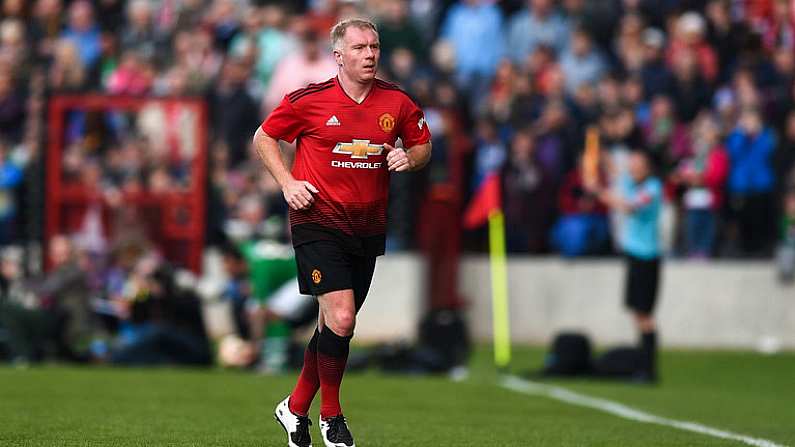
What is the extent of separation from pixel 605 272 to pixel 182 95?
5855 millimetres

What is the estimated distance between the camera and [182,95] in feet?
65.9

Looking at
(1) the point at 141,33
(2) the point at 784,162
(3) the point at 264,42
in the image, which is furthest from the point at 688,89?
(1) the point at 141,33

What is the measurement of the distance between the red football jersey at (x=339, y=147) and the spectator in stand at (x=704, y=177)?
37.7ft

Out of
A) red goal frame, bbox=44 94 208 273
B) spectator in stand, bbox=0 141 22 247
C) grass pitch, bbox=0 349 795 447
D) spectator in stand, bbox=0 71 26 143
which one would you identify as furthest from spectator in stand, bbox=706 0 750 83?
spectator in stand, bbox=0 141 22 247

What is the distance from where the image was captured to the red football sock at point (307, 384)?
8391 millimetres

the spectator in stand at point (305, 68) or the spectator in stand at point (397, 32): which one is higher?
the spectator in stand at point (397, 32)

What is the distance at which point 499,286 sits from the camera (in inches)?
767

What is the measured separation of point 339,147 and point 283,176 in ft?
1.06

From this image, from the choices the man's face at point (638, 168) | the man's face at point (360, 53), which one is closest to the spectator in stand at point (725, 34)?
the man's face at point (638, 168)

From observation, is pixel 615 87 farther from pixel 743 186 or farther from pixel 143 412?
pixel 143 412

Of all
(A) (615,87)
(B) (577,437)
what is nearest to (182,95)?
(A) (615,87)

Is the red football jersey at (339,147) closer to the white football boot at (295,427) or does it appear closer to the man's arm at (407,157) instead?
the man's arm at (407,157)

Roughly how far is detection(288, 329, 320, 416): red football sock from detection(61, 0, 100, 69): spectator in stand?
47.3 feet

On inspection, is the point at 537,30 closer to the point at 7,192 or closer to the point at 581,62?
the point at 581,62
